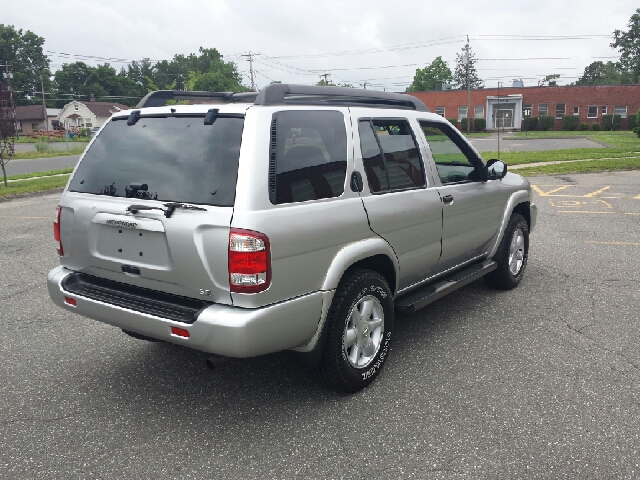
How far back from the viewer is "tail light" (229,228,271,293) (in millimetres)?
2869

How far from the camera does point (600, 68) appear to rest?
132625mm

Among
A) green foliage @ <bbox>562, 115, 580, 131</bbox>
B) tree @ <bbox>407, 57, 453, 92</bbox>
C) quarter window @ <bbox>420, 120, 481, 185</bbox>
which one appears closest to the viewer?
quarter window @ <bbox>420, 120, 481, 185</bbox>

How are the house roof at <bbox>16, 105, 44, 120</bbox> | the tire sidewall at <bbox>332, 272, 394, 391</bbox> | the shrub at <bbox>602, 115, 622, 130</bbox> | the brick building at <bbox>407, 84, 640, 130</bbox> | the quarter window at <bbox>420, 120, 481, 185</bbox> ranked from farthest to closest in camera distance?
the house roof at <bbox>16, 105, 44, 120</bbox>
the brick building at <bbox>407, 84, 640, 130</bbox>
the shrub at <bbox>602, 115, 622, 130</bbox>
the quarter window at <bbox>420, 120, 481, 185</bbox>
the tire sidewall at <bbox>332, 272, 394, 391</bbox>

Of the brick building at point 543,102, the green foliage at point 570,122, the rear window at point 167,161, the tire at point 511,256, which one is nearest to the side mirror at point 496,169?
the tire at point 511,256

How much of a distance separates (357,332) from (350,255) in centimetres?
54

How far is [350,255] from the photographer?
3.41 meters

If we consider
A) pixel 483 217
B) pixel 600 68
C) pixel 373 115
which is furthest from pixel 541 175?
pixel 600 68

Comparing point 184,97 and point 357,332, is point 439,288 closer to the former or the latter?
point 357,332

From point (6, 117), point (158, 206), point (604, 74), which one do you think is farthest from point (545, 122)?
point (604, 74)

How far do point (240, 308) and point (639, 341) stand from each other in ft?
10.9

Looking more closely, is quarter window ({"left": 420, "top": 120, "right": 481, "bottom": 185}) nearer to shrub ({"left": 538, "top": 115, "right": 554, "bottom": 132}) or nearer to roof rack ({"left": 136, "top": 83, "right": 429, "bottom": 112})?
roof rack ({"left": 136, "top": 83, "right": 429, "bottom": 112})

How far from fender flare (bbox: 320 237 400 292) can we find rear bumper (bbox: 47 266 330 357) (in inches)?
4.1

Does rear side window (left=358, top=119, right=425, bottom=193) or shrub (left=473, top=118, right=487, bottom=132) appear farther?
shrub (left=473, top=118, right=487, bottom=132)

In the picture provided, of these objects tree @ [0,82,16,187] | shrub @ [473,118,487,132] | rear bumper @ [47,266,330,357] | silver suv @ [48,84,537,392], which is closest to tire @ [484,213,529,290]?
silver suv @ [48,84,537,392]
